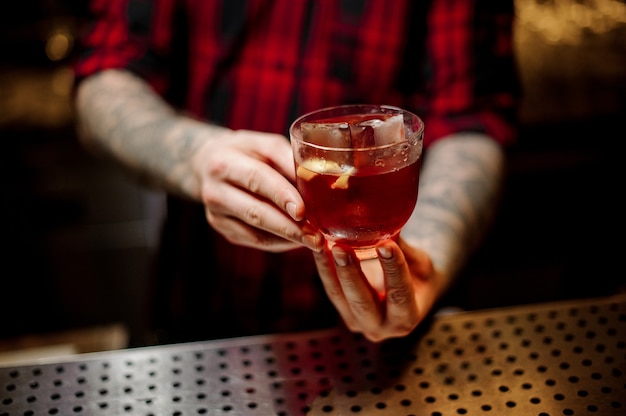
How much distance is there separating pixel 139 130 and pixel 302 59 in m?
0.40

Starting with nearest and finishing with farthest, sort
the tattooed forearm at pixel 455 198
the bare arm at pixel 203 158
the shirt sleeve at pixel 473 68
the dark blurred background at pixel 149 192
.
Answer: the bare arm at pixel 203 158 → the tattooed forearm at pixel 455 198 → the shirt sleeve at pixel 473 68 → the dark blurred background at pixel 149 192

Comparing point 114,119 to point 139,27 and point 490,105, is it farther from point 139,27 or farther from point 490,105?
point 490,105

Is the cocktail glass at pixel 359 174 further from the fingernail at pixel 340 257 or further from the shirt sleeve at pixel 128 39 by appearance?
the shirt sleeve at pixel 128 39

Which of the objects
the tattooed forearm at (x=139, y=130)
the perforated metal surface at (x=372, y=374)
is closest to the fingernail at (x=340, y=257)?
the perforated metal surface at (x=372, y=374)

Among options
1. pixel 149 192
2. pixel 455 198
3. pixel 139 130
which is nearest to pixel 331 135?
pixel 455 198

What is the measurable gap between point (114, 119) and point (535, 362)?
1010 millimetres

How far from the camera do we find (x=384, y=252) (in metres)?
0.89

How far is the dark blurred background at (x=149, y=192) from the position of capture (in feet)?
8.41

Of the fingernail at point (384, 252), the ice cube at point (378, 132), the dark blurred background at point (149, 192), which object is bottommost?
the dark blurred background at point (149, 192)

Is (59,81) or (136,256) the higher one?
(59,81)

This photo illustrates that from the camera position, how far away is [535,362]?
1.07 meters

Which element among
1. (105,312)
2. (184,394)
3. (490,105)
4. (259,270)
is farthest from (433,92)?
(105,312)

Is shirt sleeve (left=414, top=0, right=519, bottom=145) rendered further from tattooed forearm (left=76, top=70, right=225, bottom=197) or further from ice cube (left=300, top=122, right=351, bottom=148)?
ice cube (left=300, top=122, right=351, bottom=148)

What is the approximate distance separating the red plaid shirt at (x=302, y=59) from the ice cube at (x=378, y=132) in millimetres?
657
